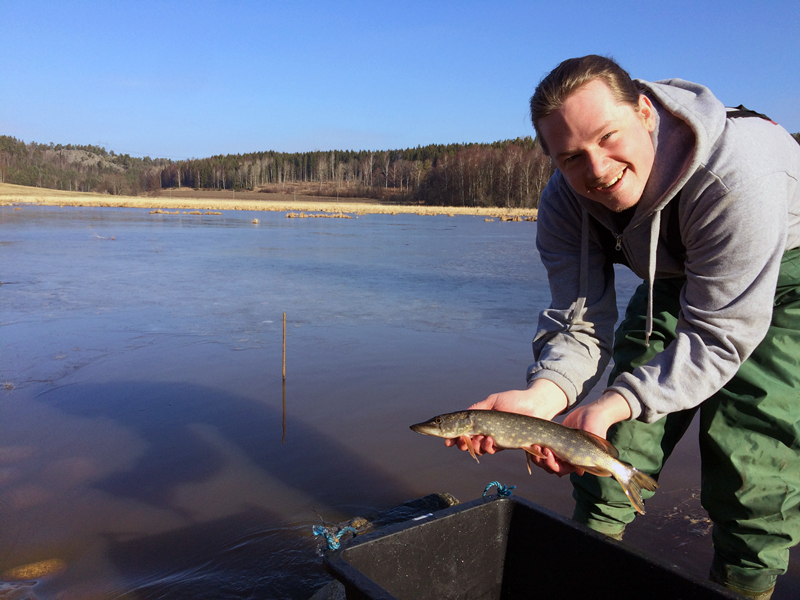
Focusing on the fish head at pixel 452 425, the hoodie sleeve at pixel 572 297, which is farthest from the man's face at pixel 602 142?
the fish head at pixel 452 425

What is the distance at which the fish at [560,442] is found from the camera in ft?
7.90

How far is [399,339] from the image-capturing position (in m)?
8.48

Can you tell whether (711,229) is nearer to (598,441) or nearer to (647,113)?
(647,113)

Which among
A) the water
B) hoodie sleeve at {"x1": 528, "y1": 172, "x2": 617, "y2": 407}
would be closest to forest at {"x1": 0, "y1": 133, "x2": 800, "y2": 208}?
the water

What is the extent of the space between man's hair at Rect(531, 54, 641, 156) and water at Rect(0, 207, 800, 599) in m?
1.93

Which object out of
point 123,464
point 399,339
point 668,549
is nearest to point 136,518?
point 123,464

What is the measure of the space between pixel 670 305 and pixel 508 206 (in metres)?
84.6

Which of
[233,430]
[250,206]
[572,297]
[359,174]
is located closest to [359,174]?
[359,174]

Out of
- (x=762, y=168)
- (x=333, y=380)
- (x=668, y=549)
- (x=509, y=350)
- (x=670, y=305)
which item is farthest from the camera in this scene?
(x=509, y=350)

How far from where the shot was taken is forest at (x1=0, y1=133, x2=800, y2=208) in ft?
293

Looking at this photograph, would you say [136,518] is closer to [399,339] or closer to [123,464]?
[123,464]

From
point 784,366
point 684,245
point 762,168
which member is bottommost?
point 784,366

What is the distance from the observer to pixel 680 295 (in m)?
2.75

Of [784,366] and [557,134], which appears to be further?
[784,366]
